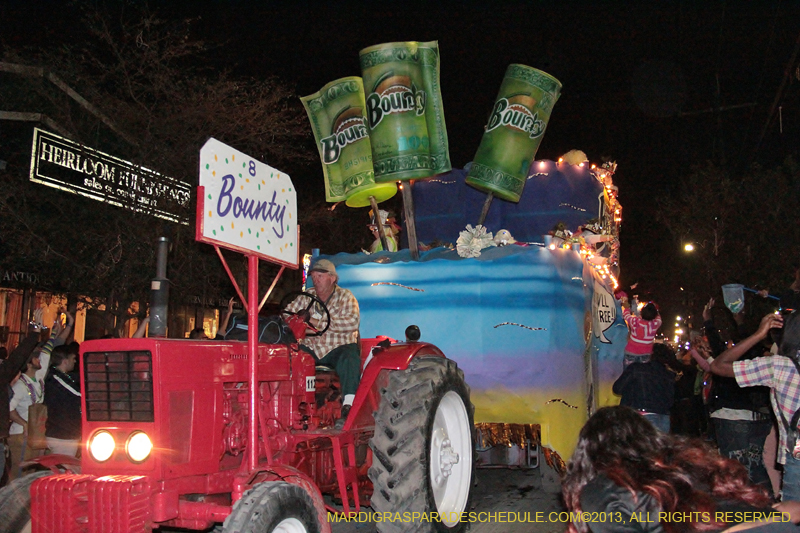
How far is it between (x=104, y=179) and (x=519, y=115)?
6.70 meters

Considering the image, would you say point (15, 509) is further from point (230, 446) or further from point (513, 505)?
point (513, 505)

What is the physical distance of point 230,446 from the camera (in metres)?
3.74

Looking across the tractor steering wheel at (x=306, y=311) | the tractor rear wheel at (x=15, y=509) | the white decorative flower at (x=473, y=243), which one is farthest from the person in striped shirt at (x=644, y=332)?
the tractor rear wheel at (x=15, y=509)

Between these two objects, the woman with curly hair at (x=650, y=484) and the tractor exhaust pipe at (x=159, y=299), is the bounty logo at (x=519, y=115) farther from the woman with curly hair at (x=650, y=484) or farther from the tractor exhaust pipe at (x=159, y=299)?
the woman with curly hair at (x=650, y=484)

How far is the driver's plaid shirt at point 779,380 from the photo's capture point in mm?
3480

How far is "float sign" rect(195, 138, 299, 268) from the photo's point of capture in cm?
310

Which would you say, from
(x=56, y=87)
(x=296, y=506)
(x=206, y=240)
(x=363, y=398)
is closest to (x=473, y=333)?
(x=363, y=398)

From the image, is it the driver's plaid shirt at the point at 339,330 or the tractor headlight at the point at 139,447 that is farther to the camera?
the driver's plaid shirt at the point at 339,330

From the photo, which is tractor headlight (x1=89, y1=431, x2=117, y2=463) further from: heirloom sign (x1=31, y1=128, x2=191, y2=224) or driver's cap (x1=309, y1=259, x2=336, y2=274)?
heirloom sign (x1=31, y1=128, x2=191, y2=224)

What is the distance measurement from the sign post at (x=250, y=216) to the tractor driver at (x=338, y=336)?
3.64ft

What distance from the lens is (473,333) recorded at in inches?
233

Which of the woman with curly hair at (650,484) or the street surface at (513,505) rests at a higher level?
the woman with curly hair at (650,484)

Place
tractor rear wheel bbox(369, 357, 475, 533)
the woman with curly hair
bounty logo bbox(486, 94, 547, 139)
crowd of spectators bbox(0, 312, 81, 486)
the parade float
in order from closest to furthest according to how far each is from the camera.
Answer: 1. the woman with curly hair
2. tractor rear wheel bbox(369, 357, 475, 533)
3. crowd of spectators bbox(0, 312, 81, 486)
4. the parade float
5. bounty logo bbox(486, 94, 547, 139)

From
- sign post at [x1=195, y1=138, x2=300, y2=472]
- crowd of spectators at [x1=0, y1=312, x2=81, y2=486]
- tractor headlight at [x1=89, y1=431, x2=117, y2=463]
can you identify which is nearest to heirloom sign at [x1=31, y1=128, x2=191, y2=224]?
crowd of spectators at [x1=0, y1=312, x2=81, y2=486]
